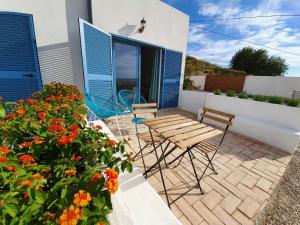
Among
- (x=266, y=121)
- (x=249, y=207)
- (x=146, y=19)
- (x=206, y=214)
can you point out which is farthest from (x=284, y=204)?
(x=146, y=19)

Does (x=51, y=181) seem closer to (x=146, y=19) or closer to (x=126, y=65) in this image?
(x=126, y=65)

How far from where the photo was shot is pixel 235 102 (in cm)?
349

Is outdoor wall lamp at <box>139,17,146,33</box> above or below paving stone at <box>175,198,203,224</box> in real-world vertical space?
above

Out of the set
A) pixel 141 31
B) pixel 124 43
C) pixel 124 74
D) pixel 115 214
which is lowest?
pixel 115 214

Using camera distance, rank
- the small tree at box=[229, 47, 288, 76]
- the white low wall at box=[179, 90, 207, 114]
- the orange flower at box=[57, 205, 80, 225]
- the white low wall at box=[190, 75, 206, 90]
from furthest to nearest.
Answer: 1. the small tree at box=[229, 47, 288, 76]
2. the white low wall at box=[190, 75, 206, 90]
3. the white low wall at box=[179, 90, 207, 114]
4. the orange flower at box=[57, 205, 80, 225]

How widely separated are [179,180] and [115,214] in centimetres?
135

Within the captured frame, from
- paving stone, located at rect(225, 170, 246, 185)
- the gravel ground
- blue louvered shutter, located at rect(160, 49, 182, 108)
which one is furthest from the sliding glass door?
the gravel ground

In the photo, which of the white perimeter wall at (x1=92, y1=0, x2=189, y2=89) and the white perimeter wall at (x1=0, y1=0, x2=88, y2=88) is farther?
the white perimeter wall at (x1=92, y1=0, x2=189, y2=89)

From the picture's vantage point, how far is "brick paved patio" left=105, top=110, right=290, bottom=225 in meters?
1.37

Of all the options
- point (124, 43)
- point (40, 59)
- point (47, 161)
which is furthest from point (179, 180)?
point (124, 43)

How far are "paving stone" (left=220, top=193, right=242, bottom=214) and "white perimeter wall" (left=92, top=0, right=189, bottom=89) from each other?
3.95m

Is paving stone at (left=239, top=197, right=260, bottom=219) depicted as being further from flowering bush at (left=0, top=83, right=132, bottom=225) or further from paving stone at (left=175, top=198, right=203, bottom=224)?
flowering bush at (left=0, top=83, right=132, bottom=225)

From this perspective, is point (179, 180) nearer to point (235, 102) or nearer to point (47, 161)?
point (47, 161)

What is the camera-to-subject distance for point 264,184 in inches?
70.3
